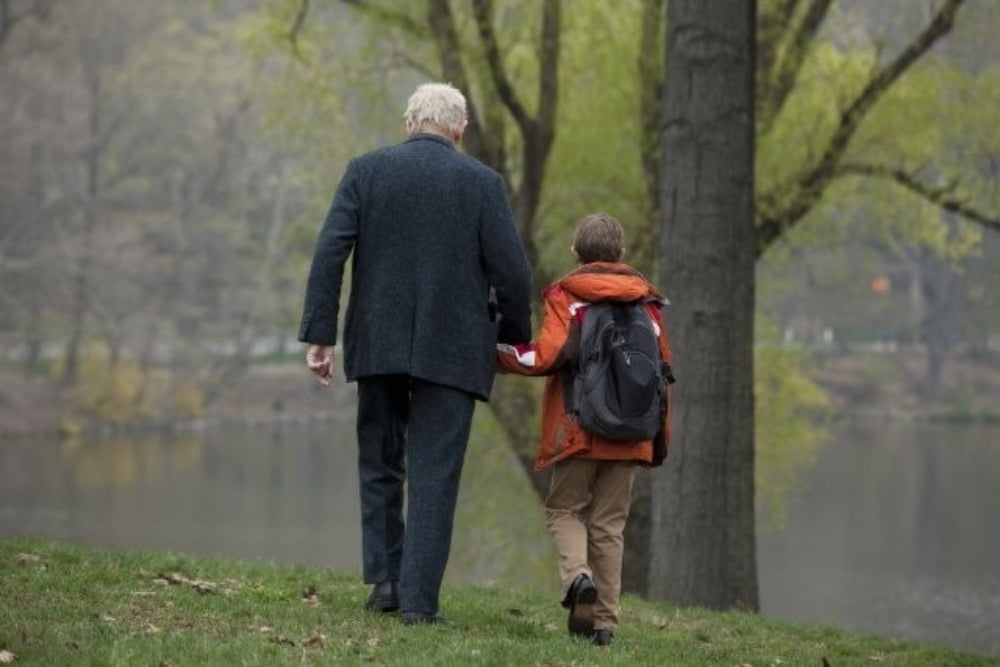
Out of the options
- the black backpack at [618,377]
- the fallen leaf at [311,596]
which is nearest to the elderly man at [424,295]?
the black backpack at [618,377]

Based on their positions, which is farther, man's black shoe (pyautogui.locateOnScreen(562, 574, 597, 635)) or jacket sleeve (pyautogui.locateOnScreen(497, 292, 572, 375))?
jacket sleeve (pyautogui.locateOnScreen(497, 292, 572, 375))

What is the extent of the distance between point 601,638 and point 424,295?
1482 mm

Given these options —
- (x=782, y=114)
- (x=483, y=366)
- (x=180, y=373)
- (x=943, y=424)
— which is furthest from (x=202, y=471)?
(x=483, y=366)

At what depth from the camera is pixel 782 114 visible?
17.5 meters

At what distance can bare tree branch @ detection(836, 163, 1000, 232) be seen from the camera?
1566cm

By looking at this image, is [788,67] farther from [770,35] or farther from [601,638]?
[601,638]

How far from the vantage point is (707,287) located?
11109mm

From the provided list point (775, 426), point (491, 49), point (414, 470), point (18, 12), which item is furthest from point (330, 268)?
point (18, 12)

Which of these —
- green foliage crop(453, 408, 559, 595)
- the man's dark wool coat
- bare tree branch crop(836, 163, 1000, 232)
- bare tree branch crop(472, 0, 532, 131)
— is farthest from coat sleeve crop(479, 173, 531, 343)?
green foliage crop(453, 408, 559, 595)

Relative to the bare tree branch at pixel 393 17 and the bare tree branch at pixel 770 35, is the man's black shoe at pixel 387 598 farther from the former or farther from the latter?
the bare tree branch at pixel 770 35

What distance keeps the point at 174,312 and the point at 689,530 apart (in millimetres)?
40026

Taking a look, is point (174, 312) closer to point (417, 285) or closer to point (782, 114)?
point (782, 114)

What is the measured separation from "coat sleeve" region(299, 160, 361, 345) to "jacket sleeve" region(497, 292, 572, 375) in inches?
28.1

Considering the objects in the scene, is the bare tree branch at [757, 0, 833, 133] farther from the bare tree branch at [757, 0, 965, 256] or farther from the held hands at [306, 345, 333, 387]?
the held hands at [306, 345, 333, 387]
